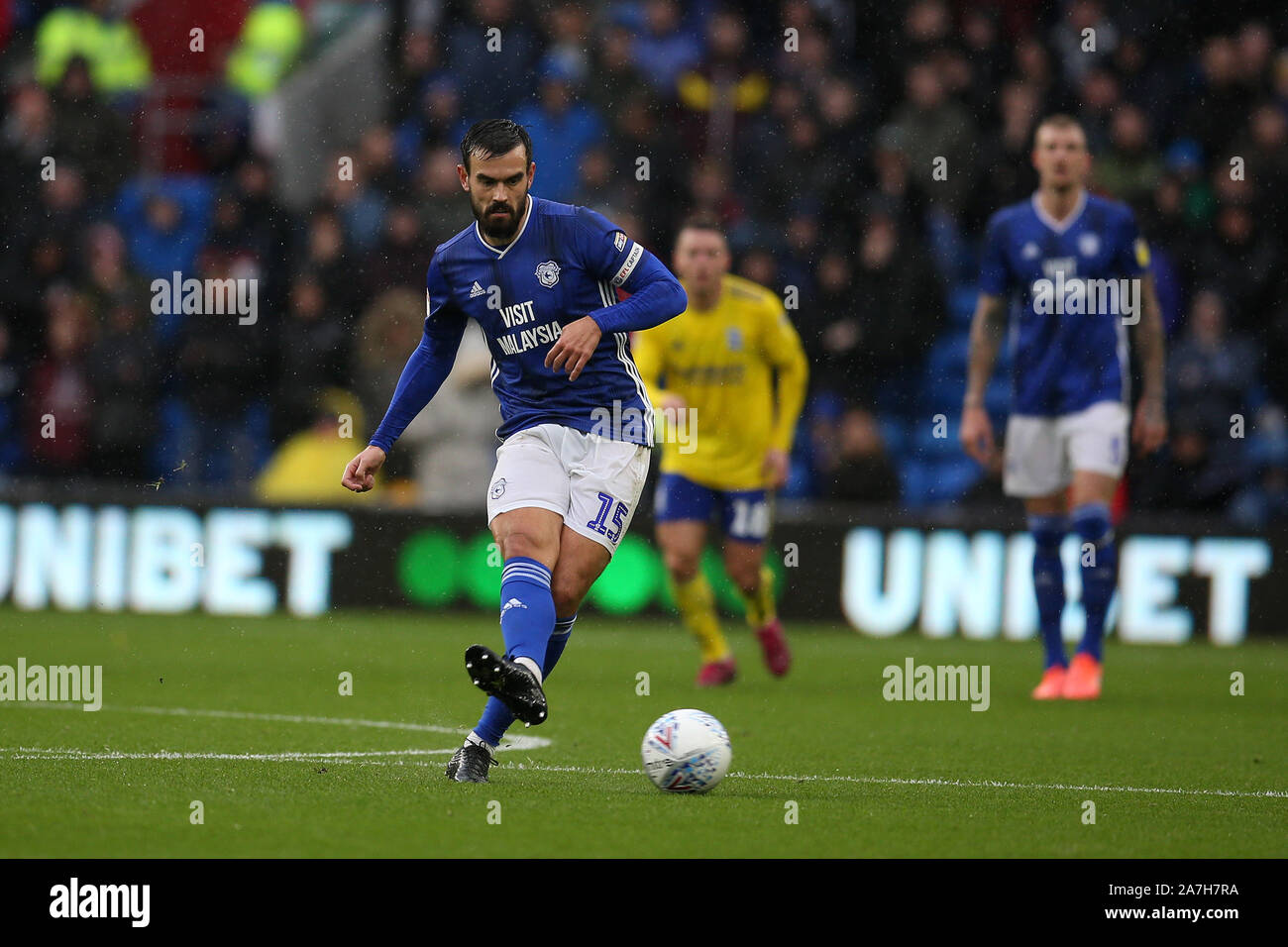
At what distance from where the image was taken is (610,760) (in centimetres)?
752

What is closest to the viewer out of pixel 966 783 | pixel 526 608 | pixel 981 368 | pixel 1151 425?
pixel 526 608

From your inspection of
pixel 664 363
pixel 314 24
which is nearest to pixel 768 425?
pixel 664 363

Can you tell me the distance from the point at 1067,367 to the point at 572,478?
432 centimetres

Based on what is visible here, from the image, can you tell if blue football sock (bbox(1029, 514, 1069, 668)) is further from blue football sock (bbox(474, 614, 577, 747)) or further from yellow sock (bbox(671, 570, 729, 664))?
blue football sock (bbox(474, 614, 577, 747))

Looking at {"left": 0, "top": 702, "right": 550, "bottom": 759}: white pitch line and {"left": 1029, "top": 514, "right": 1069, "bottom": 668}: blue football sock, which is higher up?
{"left": 1029, "top": 514, "right": 1069, "bottom": 668}: blue football sock

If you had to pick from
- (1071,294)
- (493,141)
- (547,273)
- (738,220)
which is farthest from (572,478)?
(738,220)

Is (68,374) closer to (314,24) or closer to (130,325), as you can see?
(130,325)

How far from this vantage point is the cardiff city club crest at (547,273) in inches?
271

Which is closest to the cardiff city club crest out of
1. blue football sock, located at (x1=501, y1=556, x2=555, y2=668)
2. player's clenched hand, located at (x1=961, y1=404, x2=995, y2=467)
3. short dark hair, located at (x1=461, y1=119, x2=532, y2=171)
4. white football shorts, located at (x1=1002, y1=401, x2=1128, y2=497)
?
short dark hair, located at (x1=461, y1=119, x2=532, y2=171)

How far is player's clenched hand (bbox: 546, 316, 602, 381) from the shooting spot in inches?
255

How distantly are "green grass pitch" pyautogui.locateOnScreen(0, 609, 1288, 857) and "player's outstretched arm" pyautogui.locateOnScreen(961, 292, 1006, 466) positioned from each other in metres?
1.36

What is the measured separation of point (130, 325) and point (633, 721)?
8.31 meters

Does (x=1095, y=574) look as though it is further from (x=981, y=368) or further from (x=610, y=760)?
(x=610, y=760)

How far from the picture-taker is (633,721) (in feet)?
29.3
